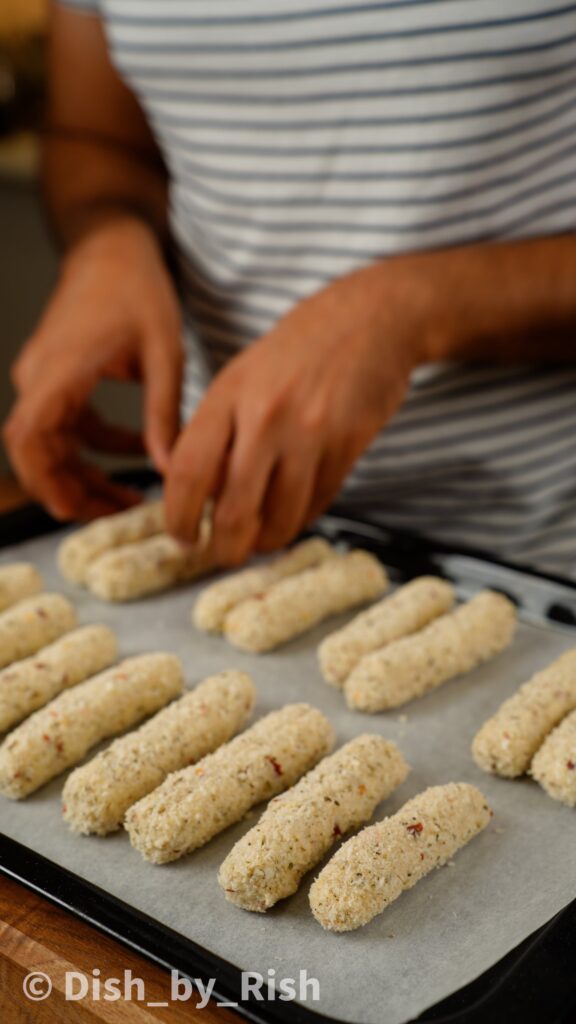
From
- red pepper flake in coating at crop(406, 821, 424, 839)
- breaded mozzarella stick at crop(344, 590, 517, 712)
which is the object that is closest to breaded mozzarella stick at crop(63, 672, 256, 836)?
breaded mozzarella stick at crop(344, 590, 517, 712)

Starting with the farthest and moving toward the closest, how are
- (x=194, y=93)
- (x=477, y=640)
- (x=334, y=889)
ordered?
(x=194, y=93), (x=477, y=640), (x=334, y=889)

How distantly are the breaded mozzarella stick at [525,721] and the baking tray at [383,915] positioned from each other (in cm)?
2

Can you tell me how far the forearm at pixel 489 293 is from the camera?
4.46ft

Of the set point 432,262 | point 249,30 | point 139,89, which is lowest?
point 432,262

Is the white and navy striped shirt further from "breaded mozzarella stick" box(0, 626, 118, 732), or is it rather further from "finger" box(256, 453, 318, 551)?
"breaded mozzarella stick" box(0, 626, 118, 732)

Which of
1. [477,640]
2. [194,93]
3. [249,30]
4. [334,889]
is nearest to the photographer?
[334,889]

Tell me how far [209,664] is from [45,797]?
307mm

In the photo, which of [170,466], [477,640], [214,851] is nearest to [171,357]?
[170,466]

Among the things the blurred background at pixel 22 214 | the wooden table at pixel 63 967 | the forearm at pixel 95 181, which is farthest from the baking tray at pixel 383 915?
the blurred background at pixel 22 214

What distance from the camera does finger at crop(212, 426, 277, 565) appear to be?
127 centimetres

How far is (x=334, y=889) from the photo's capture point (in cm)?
92

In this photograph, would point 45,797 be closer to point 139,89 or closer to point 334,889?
point 334,889

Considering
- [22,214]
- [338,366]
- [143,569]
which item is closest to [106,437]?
[143,569]

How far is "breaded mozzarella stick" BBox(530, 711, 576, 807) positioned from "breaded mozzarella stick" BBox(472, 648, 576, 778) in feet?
0.06
